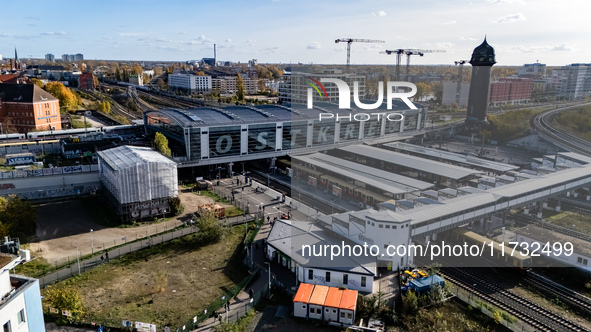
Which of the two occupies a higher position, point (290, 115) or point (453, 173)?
point (290, 115)

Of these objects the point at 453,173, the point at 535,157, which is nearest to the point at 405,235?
the point at 453,173

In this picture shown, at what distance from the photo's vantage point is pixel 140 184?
24234mm

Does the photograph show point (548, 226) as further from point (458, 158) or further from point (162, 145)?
point (162, 145)

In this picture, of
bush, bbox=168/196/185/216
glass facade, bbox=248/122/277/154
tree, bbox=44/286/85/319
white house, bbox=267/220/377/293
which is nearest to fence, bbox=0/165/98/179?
bush, bbox=168/196/185/216

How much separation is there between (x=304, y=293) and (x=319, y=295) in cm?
61

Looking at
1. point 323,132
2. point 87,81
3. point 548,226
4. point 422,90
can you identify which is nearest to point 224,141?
point 323,132

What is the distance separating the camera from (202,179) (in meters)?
32.6

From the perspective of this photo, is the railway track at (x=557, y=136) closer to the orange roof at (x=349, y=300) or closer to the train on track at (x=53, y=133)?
the orange roof at (x=349, y=300)

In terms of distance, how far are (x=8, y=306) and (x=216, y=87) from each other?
9802 cm

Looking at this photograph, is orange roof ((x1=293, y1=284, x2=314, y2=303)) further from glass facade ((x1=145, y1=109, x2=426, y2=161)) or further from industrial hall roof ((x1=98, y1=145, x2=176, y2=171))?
glass facade ((x1=145, y1=109, x2=426, y2=161))

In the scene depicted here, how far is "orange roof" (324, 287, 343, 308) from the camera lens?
49.8 feet

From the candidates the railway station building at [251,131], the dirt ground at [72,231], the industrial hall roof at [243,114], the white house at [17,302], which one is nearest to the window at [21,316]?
the white house at [17,302]

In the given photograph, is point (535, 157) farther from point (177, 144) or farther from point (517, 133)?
point (177, 144)

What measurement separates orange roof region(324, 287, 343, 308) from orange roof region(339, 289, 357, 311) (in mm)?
161
